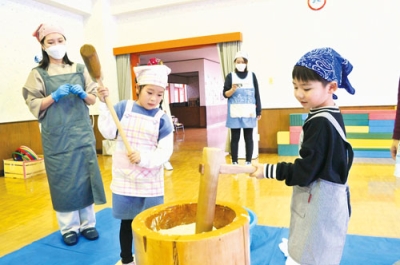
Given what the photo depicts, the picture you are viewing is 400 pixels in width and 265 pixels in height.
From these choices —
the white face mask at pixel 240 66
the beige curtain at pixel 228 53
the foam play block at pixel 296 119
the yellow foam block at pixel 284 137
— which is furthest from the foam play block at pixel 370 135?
the white face mask at pixel 240 66

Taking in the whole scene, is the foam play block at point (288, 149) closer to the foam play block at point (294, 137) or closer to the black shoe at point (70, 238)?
the foam play block at point (294, 137)

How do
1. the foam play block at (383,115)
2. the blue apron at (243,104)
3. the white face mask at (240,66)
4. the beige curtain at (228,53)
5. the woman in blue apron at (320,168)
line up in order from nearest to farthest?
the woman in blue apron at (320,168) → the white face mask at (240,66) → the blue apron at (243,104) → the foam play block at (383,115) → the beige curtain at (228,53)

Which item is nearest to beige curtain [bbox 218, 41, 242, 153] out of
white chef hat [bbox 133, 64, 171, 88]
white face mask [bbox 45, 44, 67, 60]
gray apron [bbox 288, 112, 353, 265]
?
white face mask [bbox 45, 44, 67, 60]

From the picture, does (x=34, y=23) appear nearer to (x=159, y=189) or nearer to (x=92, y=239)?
(x=92, y=239)

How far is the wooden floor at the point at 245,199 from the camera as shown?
214cm

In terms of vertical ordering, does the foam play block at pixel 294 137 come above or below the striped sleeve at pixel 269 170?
below

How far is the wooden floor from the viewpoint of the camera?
2.14 meters

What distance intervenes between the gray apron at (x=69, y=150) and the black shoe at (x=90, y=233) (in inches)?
6.9

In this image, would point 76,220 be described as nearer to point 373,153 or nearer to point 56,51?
point 56,51

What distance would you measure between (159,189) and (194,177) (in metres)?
2.07

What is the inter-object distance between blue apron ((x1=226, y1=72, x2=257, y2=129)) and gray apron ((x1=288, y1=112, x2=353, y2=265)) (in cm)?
256

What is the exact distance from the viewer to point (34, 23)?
15.3 ft

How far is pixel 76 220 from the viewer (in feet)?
6.85

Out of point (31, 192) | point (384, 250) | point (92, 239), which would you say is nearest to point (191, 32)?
point (31, 192)
